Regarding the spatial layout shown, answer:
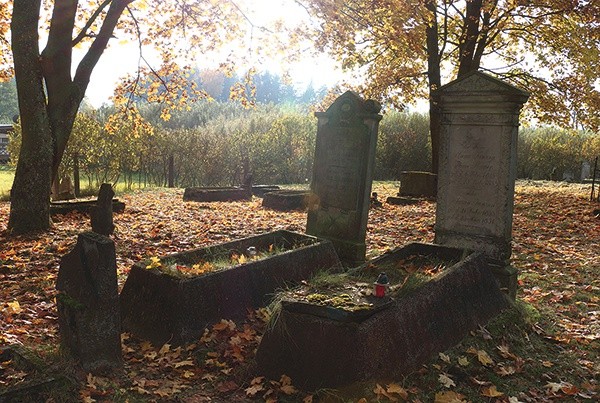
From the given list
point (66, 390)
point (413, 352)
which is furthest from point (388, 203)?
point (66, 390)

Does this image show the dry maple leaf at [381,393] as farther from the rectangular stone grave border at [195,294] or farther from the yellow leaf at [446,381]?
the rectangular stone grave border at [195,294]

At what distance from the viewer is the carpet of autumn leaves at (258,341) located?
4.38m

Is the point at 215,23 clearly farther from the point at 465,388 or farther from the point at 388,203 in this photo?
the point at 465,388

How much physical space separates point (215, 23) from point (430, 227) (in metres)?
8.88

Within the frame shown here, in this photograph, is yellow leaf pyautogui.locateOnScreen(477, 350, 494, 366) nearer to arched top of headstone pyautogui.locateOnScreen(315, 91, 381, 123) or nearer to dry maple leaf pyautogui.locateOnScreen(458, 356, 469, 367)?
dry maple leaf pyautogui.locateOnScreen(458, 356, 469, 367)

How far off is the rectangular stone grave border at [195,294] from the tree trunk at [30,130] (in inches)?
203

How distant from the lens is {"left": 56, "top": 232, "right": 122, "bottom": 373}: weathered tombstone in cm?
453

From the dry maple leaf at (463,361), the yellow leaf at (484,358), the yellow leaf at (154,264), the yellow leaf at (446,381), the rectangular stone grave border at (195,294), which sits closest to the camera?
the yellow leaf at (446,381)

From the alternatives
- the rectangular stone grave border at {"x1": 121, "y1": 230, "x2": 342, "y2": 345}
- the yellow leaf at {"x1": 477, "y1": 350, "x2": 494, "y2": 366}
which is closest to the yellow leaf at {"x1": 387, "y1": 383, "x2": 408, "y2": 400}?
the yellow leaf at {"x1": 477, "y1": 350, "x2": 494, "y2": 366}

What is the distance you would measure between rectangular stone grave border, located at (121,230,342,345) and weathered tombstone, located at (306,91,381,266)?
171cm

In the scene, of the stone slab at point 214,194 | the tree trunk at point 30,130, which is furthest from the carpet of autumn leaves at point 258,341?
the stone slab at point 214,194

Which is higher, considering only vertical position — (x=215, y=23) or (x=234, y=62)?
(x=215, y=23)

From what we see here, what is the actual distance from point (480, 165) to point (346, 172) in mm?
2003

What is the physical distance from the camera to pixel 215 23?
1597cm
